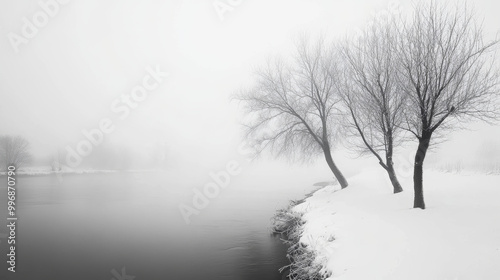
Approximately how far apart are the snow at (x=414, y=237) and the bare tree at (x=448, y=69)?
4.82 feet

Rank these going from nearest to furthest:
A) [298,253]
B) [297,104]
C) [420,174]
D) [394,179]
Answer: [420,174], [298,253], [394,179], [297,104]

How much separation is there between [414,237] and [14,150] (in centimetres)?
7825

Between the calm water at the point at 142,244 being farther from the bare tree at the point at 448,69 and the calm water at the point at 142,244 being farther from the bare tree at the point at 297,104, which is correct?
the bare tree at the point at 448,69

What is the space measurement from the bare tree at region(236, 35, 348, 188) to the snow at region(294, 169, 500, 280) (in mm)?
7848

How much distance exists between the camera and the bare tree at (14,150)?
5747cm

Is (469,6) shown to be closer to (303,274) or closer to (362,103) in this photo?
(362,103)

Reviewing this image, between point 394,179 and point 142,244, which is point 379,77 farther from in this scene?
point 142,244

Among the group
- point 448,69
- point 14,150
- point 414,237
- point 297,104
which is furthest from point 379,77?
point 14,150

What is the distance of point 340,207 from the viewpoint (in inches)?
528

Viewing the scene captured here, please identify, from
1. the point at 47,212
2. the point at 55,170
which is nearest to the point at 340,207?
the point at 47,212

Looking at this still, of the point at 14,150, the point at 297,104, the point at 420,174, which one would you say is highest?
the point at 14,150

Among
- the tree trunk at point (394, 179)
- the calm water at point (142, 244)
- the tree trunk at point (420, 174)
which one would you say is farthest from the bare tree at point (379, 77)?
the calm water at point (142, 244)

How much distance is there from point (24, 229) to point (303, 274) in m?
17.5

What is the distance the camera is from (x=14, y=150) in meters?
59.9
